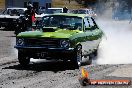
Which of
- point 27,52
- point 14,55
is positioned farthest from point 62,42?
point 14,55

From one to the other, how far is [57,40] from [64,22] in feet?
4.35

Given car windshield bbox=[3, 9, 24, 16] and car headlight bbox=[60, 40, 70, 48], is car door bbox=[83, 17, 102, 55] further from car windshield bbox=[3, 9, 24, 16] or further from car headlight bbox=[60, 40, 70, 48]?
car windshield bbox=[3, 9, 24, 16]

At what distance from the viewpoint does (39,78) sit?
10141 mm

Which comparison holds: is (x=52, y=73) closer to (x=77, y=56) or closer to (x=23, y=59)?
(x=77, y=56)

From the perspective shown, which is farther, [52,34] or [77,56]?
[77,56]

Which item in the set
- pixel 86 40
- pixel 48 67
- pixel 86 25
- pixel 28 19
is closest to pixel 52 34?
pixel 48 67

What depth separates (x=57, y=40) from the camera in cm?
1159

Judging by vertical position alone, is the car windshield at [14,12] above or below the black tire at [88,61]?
above

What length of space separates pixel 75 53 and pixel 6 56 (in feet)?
12.4

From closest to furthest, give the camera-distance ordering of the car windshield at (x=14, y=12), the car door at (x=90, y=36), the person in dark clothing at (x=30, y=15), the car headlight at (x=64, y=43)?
the car headlight at (x=64, y=43) < the car door at (x=90, y=36) < the person in dark clothing at (x=30, y=15) < the car windshield at (x=14, y=12)

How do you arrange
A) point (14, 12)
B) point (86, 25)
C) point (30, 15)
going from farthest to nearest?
point (14, 12) → point (30, 15) → point (86, 25)

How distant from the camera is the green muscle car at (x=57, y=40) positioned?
38.1ft

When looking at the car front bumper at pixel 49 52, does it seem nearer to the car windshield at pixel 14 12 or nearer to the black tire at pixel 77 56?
the black tire at pixel 77 56

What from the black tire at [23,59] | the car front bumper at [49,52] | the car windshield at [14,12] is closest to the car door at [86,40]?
the car front bumper at [49,52]
